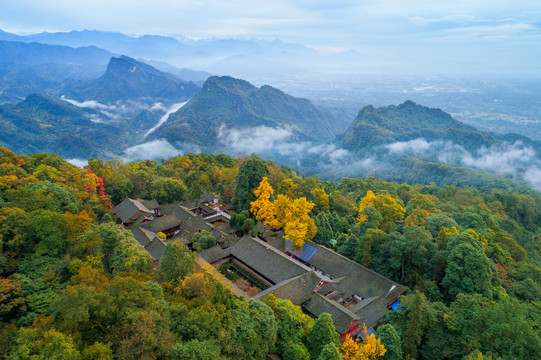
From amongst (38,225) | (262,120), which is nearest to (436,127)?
(262,120)

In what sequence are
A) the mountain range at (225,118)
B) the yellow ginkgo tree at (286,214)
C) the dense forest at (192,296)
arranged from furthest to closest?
the mountain range at (225,118)
the yellow ginkgo tree at (286,214)
the dense forest at (192,296)

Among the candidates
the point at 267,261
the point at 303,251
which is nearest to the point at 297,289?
the point at 267,261

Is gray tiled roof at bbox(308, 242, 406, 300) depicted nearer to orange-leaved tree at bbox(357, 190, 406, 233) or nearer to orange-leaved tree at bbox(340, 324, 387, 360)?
orange-leaved tree at bbox(357, 190, 406, 233)

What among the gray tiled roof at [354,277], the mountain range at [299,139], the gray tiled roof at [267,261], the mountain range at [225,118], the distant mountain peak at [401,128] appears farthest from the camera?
the mountain range at [225,118]

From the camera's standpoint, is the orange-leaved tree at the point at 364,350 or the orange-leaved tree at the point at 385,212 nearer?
the orange-leaved tree at the point at 364,350

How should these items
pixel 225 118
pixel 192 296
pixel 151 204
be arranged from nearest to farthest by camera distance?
pixel 192 296 → pixel 151 204 → pixel 225 118

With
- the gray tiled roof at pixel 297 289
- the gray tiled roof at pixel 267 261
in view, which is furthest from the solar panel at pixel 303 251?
the gray tiled roof at pixel 297 289

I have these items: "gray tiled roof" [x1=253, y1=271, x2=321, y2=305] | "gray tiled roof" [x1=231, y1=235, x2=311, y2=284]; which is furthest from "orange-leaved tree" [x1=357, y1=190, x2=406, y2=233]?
"gray tiled roof" [x1=253, y1=271, x2=321, y2=305]

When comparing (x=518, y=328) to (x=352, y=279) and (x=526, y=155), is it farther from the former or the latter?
(x=526, y=155)

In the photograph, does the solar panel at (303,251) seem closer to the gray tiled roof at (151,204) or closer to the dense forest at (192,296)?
the dense forest at (192,296)

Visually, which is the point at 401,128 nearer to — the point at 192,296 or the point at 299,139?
the point at 299,139
